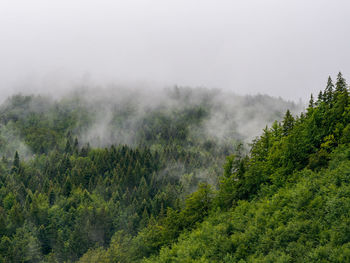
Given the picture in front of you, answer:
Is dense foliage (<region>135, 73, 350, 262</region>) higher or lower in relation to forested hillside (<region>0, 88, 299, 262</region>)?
higher

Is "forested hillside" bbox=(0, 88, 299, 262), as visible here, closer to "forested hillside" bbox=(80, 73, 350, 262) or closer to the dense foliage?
"forested hillside" bbox=(80, 73, 350, 262)

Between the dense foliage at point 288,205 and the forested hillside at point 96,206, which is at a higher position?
the dense foliage at point 288,205

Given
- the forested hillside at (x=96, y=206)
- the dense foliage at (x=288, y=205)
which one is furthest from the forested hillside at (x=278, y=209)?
the forested hillside at (x=96, y=206)

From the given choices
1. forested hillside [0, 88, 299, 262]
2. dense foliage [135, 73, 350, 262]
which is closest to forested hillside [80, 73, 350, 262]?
dense foliage [135, 73, 350, 262]

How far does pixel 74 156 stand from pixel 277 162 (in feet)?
533

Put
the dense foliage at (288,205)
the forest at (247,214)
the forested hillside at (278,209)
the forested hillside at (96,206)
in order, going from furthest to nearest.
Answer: the forested hillside at (96,206)
the forest at (247,214)
the forested hillside at (278,209)
the dense foliage at (288,205)

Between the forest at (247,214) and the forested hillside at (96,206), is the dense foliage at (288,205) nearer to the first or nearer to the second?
A: the forest at (247,214)

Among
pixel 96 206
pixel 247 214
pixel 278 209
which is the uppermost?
pixel 278 209

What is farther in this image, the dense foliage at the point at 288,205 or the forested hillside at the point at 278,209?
the forested hillside at the point at 278,209

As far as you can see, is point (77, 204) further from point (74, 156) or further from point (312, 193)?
point (312, 193)

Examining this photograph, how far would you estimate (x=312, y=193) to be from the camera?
36875 mm

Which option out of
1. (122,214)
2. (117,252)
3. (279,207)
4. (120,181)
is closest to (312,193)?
(279,207)

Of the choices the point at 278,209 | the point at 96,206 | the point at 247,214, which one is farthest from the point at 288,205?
the point at 96,206

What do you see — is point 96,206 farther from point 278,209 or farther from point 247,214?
point 278,209
